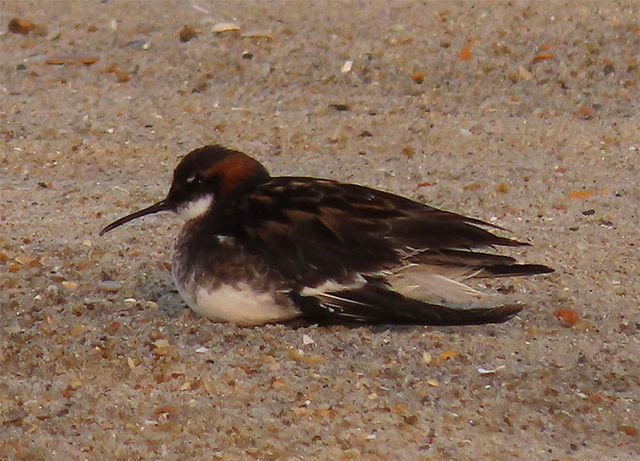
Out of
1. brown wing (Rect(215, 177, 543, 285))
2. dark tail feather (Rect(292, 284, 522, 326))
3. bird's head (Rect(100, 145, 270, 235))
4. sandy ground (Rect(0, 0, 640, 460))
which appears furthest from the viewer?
bird's head (Rect(100, 145, 270, 235))

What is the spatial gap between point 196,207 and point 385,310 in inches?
42.7

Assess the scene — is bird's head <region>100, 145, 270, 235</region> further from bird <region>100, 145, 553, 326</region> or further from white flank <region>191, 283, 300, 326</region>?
white flank <region>191, 283, 300, 326</region>

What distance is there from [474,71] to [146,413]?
5.12 metres

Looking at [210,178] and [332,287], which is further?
[210,178]

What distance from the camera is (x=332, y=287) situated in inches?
225

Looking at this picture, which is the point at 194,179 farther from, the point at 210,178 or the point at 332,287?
the point at 332,287

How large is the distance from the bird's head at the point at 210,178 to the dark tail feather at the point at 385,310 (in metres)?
0.73

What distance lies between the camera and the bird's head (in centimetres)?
619

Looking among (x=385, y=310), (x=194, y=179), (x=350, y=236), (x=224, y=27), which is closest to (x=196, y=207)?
(x=194, y=179)

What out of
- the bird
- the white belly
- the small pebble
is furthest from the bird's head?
the small pebble

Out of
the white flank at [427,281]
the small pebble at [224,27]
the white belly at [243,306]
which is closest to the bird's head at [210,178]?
the white belly at [243,306]

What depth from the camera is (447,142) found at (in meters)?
8.62

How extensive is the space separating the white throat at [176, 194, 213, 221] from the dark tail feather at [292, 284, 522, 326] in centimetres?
73

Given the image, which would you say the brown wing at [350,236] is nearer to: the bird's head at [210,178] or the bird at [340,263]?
the bird at [340,263]
